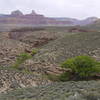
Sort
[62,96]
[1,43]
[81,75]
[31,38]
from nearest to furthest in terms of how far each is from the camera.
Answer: [62,96] → [81,75] → [1,43] → [31,38]

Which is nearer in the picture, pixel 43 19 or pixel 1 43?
pixel 1 43

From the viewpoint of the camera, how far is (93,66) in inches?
616

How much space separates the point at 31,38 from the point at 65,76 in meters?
23.5

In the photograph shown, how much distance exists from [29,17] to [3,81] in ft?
372

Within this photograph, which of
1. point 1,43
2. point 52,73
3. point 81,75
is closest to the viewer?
point 81,75

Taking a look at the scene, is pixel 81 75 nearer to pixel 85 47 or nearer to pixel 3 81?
pixel 3 81

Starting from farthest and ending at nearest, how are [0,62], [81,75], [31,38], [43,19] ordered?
[43,19], [31,38], [0,62], [81,75]

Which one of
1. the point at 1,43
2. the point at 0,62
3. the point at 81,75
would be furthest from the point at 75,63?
the point at 1,43

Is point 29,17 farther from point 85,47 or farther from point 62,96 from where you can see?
point 62,96

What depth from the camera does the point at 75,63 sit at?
1596 centimetres

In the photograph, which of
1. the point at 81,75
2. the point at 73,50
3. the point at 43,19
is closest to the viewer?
the point at 81,75

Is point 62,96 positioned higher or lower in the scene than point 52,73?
higher

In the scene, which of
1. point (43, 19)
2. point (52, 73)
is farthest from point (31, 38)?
point (43, 19)

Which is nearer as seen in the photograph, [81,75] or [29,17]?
[81,75]
